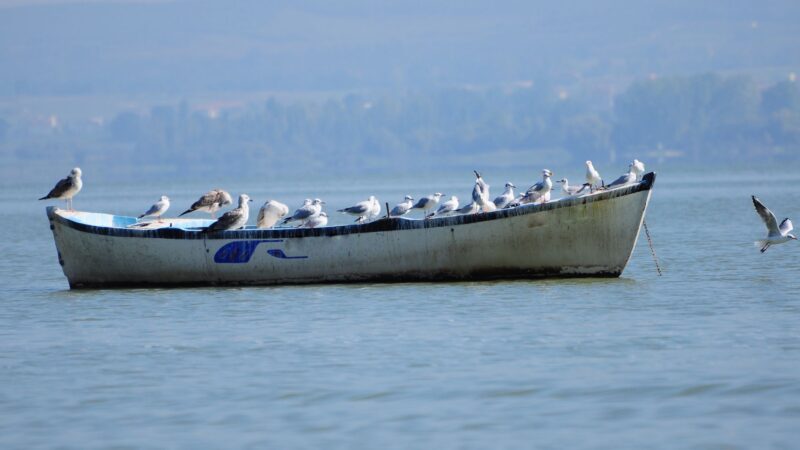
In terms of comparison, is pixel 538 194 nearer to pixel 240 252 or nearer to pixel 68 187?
pixel 240 252

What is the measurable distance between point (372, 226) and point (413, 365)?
6991mm

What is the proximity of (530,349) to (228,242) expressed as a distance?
7.87 meters

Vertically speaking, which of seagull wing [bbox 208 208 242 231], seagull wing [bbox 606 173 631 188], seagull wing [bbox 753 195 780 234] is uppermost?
seagull wing [bbox 208 208 242 231]

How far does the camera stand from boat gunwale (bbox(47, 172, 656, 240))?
2355 centimetres

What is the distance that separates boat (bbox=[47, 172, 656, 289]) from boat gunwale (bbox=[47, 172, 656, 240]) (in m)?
0.02

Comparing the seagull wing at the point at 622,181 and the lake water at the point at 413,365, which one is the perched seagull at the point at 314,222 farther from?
the seagull wing at the point at 622,181

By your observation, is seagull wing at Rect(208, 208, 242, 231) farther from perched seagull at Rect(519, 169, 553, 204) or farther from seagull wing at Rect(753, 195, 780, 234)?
seagull wing at Rect(753, 195, 780, 234)

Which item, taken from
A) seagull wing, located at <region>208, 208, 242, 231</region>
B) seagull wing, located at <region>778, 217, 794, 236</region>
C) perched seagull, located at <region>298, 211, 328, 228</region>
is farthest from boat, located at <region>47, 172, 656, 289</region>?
seagull wing, located at <region>778, 217, 794, 236</region>

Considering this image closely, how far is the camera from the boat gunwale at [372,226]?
23547 mm

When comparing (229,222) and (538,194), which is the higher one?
(229,222)

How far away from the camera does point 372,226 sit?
2405 cm

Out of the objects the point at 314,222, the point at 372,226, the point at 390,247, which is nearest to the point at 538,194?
the point at 390,247

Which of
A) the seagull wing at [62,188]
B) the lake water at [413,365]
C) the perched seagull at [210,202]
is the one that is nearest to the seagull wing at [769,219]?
the lake water at [413,365]

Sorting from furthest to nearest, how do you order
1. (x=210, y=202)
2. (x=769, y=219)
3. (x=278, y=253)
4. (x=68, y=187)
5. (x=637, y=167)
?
(x=637, y=167), (x=68, y=187), (x=210, y=202), (x=769, y=219), (x=278, y=253)
